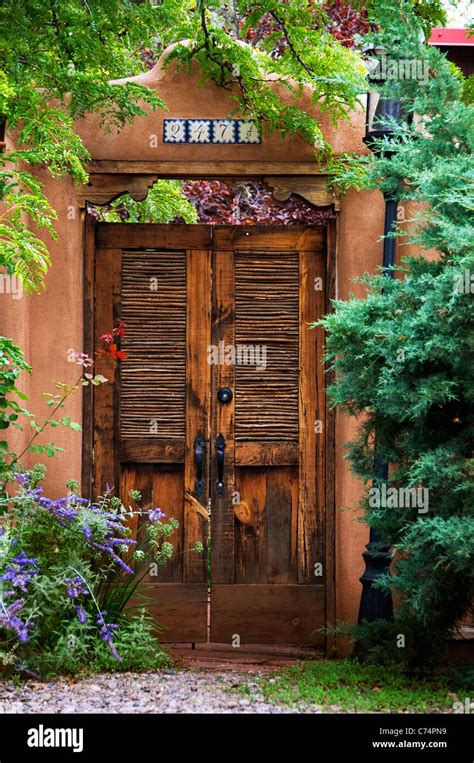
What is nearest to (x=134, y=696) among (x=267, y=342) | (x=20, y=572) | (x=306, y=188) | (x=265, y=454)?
(x=20, y=572)

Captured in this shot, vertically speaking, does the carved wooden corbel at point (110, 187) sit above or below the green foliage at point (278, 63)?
below

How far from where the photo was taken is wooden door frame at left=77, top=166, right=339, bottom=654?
5988 millimetres

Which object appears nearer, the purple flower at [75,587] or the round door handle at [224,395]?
the purple flower at [75,587]

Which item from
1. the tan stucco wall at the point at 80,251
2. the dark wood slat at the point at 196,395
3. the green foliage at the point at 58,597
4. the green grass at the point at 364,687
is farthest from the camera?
the dark wood slat at the point at 196,395

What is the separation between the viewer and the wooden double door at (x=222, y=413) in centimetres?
605

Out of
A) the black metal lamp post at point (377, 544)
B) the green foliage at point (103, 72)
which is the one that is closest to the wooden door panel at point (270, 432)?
the black metal lamp post at point (377, 544)

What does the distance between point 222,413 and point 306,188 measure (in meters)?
1.55

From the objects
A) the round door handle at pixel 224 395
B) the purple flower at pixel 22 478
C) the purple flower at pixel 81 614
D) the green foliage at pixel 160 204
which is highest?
the green foliage at pixel 160 204

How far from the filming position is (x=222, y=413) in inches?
241

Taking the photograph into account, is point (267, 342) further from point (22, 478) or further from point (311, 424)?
point (22, 478)

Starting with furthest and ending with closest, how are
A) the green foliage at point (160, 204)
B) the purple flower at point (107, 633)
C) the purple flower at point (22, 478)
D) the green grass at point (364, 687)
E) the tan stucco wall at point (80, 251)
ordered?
the green foliage at point (160, 204) → the tan stucco wall at point (80, 251) → the purple flower at point (22, 478) → the purple flower at point (107, 633) → the green grass at point (364, 687)

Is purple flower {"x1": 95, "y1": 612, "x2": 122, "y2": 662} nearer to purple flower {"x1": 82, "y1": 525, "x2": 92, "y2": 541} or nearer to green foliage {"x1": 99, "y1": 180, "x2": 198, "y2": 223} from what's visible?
purple flower {"x1": 82, "y1": 525, "x2": 92, "y2": 541}

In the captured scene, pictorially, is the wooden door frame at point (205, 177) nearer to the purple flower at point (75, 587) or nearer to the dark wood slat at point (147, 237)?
the dark wood slat at point (147, 237)

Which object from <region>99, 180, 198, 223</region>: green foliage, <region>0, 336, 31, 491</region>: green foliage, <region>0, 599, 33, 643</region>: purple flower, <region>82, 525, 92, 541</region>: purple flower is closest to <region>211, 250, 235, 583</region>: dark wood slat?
<region>0, 336, 31, 491</region>: green foliage
